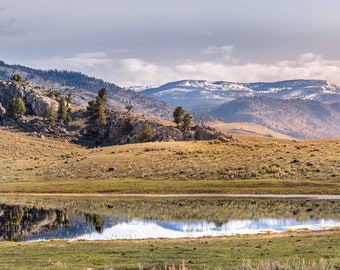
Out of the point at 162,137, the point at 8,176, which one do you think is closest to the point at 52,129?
the point at 162,137

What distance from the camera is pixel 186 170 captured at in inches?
3593

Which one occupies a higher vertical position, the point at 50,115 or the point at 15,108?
the point at 15,108

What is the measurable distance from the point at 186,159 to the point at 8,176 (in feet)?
123

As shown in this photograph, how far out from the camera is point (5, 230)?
48.5 meters

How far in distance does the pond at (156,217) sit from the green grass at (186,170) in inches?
392

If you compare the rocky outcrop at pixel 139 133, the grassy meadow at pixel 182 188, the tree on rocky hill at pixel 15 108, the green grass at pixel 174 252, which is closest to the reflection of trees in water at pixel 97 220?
the grassy meadow at pixel 182 188

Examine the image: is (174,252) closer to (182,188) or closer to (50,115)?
(182,188)

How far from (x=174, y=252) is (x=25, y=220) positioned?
93.7 feet

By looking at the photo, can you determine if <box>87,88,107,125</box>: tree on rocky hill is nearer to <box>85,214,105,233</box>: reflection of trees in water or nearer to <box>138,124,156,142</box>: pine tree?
<box>138,124,156,142</box>: pine tree

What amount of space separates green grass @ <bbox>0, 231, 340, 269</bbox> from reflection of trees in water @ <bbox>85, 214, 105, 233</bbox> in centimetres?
980

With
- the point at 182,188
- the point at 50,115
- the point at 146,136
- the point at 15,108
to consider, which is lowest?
the point at 182,188

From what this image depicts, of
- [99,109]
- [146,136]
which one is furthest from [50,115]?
[146,136]

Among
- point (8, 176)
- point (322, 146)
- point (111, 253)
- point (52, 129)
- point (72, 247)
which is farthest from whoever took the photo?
point (52, 129)

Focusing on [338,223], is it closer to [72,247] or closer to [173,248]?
[173,248]
